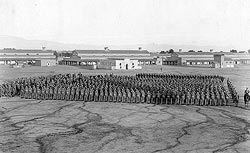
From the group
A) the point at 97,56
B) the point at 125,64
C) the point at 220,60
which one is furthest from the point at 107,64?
the point at 220,60

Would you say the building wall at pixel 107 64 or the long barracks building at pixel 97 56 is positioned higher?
the long barracks building at pixel 97 56

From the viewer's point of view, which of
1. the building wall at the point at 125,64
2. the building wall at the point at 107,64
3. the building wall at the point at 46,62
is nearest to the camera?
the building wall at the point at 107,64

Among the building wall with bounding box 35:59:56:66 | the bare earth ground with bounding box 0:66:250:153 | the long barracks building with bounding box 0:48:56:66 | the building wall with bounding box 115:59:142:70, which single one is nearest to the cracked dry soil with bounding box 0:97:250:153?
the bare earth ground with bounding box 0:66:250:153

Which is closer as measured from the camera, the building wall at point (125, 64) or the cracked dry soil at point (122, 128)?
the cracked dry soil at point (122, 128)

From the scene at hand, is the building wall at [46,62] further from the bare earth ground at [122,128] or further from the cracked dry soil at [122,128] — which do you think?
the cracked dry soil at [122,128]

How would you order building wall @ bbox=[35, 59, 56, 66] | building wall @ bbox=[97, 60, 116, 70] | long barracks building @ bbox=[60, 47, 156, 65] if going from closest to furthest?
building wall @ bbox=[97, 60, 116, 70]
building wall @ bbox=[35, 59, 56, 66]
long barracks building @ bbox=[60, 47, 156, 65]

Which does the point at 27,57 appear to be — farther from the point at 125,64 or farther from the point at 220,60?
the point at 220,60

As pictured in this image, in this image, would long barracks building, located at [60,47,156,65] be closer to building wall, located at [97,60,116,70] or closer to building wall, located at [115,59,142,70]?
building wall, located at [115,59,142,70]

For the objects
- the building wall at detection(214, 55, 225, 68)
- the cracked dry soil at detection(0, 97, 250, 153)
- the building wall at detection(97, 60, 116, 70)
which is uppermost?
the building wall at detection(214, 55, 225, 68)

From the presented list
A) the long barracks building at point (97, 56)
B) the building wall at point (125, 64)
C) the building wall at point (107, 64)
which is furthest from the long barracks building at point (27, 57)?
the building wall at point (125, 64)

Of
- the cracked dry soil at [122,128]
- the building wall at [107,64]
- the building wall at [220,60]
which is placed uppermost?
the building wall at [220,60]
